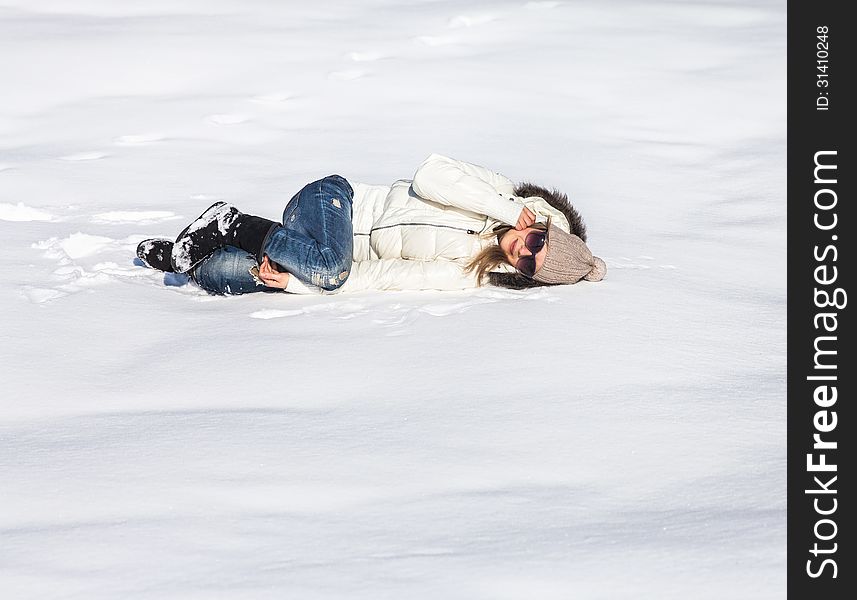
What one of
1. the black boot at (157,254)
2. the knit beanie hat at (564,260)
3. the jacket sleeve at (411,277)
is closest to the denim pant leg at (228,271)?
the black boot at (157,254)

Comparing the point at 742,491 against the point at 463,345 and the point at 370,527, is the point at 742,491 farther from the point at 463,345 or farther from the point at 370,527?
the point at 463,345

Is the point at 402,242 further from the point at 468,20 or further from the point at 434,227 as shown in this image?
the point at 468,20

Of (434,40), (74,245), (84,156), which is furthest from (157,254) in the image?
(434,40)

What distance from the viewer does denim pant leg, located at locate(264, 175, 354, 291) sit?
3.17 meters

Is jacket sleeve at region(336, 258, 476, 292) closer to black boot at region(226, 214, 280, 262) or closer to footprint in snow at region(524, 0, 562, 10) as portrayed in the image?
black boot at region(226, 214, 280, 262)

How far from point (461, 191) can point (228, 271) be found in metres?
0.78

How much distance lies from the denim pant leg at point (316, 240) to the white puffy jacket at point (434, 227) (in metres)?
0.07

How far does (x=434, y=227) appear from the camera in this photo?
3297 mm

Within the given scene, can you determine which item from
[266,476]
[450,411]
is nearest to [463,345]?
Answer: [450,411]

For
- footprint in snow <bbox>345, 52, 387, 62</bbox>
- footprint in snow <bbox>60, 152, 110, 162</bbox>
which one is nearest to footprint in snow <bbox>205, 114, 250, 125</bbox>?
footprint in snow <bbox>60, 152, 110, 162</bbox>

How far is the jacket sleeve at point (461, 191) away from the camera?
3.18m

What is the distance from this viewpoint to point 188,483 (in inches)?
80.9

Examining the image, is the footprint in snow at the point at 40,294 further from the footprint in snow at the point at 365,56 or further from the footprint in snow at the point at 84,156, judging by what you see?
the footprint in snow at the point at 365,56

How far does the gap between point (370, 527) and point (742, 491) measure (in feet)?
2.33
